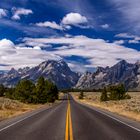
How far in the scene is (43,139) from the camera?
1517 centimetres

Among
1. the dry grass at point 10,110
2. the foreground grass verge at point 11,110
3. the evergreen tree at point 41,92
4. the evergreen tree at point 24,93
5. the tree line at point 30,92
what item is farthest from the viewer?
the evergreen tree at point 41,92

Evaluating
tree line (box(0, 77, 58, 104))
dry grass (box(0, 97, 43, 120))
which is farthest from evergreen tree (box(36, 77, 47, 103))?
dry grass (box(0, 97, 43, 120))

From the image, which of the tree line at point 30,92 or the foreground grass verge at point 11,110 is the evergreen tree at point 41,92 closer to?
the tree line at point 30,92

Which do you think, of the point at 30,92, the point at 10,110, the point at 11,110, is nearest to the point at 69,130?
the point at 10,110

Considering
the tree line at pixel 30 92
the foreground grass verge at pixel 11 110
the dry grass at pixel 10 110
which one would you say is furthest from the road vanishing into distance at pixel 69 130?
the tree line at pixel 30 92

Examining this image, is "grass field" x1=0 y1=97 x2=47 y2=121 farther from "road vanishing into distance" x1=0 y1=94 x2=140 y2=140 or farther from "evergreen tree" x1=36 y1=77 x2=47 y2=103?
"evergreen tree" x1=36 y1=77 x2=47 y2=103

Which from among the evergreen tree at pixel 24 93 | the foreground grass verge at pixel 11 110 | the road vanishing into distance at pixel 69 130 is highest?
the evergreen tree at pixel 24 93

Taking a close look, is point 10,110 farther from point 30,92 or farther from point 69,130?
point 30,92

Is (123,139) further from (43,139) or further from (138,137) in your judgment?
(43,139)

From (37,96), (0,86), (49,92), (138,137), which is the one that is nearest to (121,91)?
(49,92)

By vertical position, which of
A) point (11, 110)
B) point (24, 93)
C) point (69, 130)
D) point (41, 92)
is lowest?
point (69, 130)

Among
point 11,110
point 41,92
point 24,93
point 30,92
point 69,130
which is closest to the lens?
point 69,130

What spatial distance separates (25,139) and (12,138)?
2.53ft

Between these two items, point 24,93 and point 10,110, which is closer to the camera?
point 10,110
